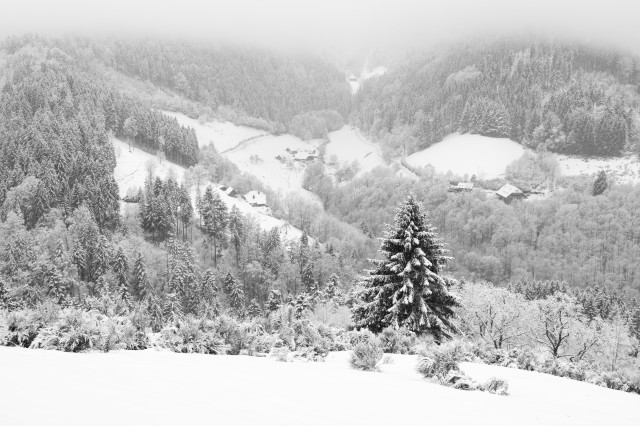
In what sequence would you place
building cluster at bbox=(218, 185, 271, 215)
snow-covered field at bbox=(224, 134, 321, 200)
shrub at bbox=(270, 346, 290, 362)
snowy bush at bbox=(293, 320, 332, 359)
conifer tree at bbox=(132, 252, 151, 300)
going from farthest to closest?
snow-covered field at bbox=(224, 134, 321, 200) < building cluster at bbox=(218, 185, 271, 215) < conifer tree at bbox=(132, 252, 151, 300) < snowy bush at bbox=(293, 320, 332, 359) < shrub at bbox=(270, 346, 290, 362)

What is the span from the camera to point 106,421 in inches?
186

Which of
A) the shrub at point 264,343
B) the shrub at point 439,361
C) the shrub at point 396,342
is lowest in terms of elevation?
the shrub at point 396,342

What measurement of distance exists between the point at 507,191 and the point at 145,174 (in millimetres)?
110615

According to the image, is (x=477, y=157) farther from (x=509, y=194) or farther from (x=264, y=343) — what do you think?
(x=264, y=343)

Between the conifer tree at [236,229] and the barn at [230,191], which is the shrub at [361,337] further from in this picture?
the barn at [230,191]

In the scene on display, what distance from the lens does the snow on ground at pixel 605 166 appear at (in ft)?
509

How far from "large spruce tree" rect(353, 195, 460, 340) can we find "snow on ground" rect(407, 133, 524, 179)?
497 ft

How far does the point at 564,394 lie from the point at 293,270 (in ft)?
273

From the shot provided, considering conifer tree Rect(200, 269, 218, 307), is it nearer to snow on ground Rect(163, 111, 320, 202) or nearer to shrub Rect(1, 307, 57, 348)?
shrub Rect(1, 307, 57, 348)

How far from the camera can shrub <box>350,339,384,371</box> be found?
34.7 feet

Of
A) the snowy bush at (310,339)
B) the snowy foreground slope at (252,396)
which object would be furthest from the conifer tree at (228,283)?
the snowy foreground slope at (252,396)

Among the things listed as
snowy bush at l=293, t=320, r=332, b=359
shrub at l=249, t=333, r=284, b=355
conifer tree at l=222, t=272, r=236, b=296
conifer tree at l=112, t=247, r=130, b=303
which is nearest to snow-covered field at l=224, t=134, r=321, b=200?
conifer tree at l=222, t=272, r=236, b=296

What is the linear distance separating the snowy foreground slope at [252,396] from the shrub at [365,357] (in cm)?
36

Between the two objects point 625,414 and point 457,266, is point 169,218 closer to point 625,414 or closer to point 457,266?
point 457,266
